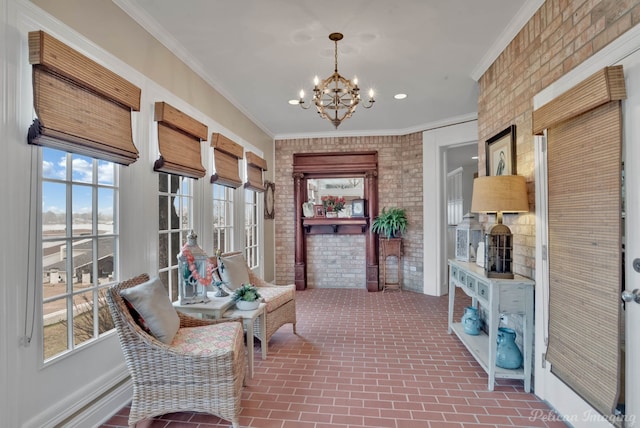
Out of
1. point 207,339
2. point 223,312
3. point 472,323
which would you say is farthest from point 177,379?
point 472,323

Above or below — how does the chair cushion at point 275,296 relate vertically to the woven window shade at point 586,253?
below

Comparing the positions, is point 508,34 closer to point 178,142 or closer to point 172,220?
point 178,142

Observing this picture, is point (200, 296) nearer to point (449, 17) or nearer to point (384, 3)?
point (384, 3)

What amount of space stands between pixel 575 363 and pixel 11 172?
3.17 meters

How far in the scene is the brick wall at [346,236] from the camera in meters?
5.96

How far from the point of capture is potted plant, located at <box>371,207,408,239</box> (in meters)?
5.79

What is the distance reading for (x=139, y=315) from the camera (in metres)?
2.07

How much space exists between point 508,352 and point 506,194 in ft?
4.01

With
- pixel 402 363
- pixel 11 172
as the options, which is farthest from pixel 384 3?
pixel 402 363

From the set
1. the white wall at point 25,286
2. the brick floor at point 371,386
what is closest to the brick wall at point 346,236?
the brick floor at point 371,386

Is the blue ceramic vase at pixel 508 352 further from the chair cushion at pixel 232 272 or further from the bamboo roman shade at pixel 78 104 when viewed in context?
the bamboo roman shade at pixel 78 104

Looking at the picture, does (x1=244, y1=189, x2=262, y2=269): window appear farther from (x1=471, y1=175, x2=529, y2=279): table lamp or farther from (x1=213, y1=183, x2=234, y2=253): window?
(x1=471, y1=175, x2=529, y2=279): table lamp

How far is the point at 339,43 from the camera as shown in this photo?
3059mm

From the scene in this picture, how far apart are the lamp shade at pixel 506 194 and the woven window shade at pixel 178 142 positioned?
8.33 ft
